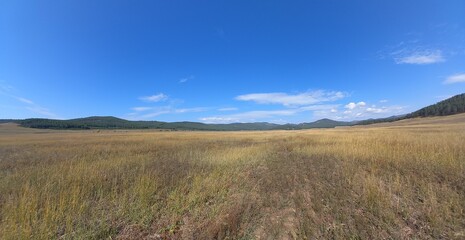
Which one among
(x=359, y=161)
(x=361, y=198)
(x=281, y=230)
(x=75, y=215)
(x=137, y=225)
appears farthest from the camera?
(x=359, y=161)

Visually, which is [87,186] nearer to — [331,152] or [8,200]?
[8,200]

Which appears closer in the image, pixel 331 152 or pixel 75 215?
pixel 75 215

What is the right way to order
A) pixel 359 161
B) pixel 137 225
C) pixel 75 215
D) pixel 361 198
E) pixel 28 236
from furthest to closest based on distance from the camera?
pixel 359 161 < pixel 361 198 < pixel 75 215 < pixel 137 225 < pixel 28 236

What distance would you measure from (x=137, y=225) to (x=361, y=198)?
5.03m

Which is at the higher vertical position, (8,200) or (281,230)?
(8,200)

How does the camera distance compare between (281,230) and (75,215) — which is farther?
(75,215)

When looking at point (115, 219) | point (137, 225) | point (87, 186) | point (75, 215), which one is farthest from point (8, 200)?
point (137, 225)

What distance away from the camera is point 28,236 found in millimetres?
3861

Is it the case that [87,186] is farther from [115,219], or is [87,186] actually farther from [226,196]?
[226,196]

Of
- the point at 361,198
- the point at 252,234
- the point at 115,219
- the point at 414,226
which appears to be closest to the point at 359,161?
the point at 361,198

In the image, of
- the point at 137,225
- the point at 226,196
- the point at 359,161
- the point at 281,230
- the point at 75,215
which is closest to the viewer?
the point at 281,230

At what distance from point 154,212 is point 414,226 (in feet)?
16.8

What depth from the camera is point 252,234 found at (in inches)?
161

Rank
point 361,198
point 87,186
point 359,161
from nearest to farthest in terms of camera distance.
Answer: point 361,198, point 87,186, point 359,161
